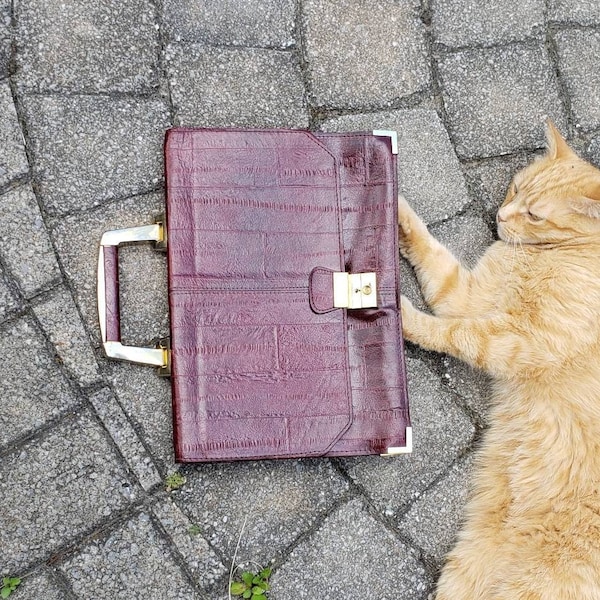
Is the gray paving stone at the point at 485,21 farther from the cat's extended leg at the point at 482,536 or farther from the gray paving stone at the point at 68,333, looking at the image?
the gray paving stone at the point at 68,333

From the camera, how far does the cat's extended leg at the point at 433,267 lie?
2.71m

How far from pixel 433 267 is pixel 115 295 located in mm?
1200

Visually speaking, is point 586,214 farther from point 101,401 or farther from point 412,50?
point 101,401

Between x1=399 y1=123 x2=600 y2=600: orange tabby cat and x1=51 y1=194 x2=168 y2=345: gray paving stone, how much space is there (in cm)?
94

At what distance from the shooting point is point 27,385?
7.91 feet

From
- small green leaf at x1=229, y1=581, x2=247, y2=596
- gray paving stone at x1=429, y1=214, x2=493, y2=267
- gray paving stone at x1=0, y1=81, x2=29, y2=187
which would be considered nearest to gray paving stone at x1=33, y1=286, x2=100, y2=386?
gray paving stone at x1=0, y1=81, x2=29, y2=187

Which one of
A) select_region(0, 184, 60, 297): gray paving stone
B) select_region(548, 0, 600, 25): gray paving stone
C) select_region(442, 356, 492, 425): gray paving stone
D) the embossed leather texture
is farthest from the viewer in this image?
select_region(548, 0, 600, 25): gray paving stone

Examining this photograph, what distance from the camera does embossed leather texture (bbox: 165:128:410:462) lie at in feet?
7.70

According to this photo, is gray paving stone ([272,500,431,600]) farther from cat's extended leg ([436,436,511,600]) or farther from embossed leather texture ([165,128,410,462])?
embossed leather texture ([165,128,410,462])

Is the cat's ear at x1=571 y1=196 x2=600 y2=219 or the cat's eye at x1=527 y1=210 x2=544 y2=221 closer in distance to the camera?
the cat's ear at x1=571 y1=196 x2=600 y2=219

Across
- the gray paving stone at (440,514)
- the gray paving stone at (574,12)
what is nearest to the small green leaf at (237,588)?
the gray paving stone at (440,514)

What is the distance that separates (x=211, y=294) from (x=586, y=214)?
55.3 inches

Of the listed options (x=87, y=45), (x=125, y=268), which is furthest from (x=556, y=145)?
(x=87, y=45)

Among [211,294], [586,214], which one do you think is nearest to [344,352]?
[211,294]
